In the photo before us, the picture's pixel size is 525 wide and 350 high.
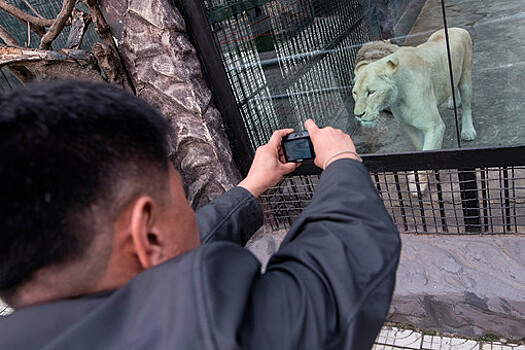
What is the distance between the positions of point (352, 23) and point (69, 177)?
2.11 m

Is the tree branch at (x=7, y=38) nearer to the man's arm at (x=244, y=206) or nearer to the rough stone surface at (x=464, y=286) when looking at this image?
the man's arm at (x=244, y=206)

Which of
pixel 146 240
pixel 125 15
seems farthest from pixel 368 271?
pixel 125 15

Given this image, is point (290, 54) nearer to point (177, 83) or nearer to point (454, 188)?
point (177, 83)

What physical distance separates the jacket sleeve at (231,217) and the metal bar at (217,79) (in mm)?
1394

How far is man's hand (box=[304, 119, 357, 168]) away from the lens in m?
1.12

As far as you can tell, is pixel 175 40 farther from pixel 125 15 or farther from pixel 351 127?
pixel 351 127

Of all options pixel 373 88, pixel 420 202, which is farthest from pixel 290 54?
pixel 420 202

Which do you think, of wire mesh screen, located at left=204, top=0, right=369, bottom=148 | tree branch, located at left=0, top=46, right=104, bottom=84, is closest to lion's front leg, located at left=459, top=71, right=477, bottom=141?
wire mesh screen, located at left=204, top=0, right=369, bottom=148

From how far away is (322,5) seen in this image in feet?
8.01

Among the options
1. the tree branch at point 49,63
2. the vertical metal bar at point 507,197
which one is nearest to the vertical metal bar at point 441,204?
the vertical metal bar at point 507,197

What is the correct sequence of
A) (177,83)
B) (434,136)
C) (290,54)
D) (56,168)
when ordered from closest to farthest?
(56,168) < (434,136) < (177,83) < (290,54)

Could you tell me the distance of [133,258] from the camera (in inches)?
29.9

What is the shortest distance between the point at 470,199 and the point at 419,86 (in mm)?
747

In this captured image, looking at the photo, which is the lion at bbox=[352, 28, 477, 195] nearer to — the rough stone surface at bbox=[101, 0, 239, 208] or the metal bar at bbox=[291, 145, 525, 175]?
the metal bar at bbox=[291, 145, 525, 175]
